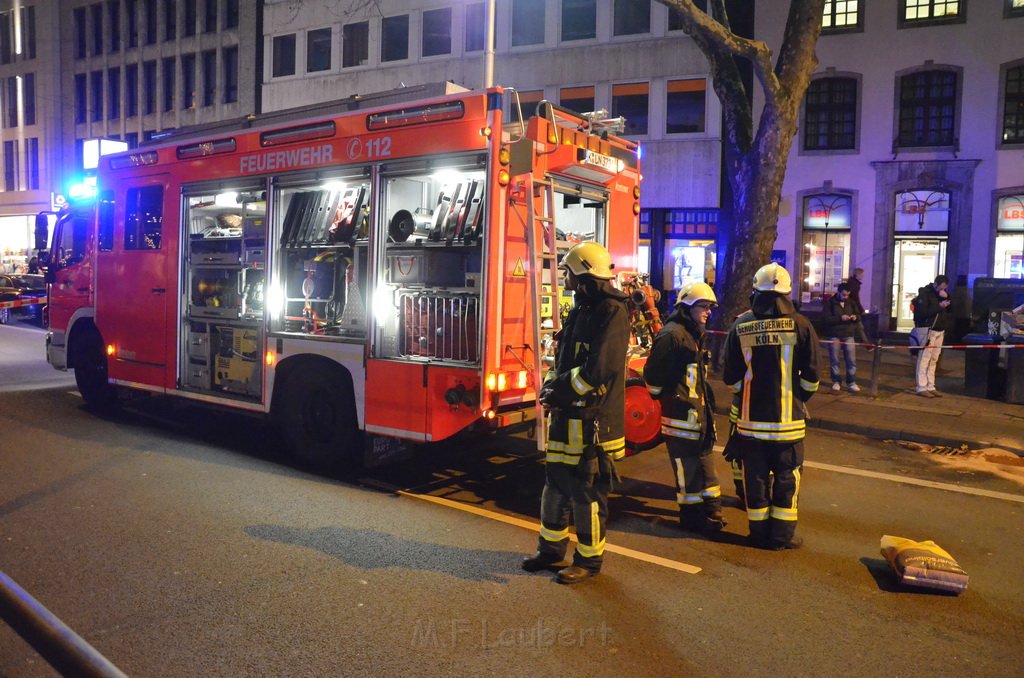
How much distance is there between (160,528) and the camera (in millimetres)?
5621

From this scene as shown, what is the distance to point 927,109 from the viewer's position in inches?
811

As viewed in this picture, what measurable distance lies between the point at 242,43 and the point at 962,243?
2719cm

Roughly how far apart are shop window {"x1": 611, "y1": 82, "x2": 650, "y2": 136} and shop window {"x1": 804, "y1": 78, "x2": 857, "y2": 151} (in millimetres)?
4381

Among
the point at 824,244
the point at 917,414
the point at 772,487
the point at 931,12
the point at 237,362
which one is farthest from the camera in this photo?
the point at 824,244

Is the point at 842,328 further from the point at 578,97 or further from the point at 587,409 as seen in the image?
the point at 578,97

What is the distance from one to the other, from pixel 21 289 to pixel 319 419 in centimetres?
2133

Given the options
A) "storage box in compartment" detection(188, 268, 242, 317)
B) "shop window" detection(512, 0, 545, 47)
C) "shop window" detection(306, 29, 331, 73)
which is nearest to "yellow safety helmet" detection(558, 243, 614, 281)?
"storage box in compartment" detection(188, 268, 242, 317)

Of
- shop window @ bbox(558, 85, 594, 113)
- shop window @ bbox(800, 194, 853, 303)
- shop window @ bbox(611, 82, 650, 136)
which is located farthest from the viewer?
shop window @ bbox(558, 85, 594, 113)

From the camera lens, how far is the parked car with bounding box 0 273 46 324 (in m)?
23.4

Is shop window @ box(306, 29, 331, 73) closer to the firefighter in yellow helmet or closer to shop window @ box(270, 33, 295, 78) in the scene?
shop window @ box(270, 33, 295, 78)

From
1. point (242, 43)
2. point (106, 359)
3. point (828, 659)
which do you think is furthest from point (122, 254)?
point (242, 43)

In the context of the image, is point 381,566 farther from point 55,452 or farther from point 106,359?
point 106,359

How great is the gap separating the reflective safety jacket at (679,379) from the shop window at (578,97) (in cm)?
1951

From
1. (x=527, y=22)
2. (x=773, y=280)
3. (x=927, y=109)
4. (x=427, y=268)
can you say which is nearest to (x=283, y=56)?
(x=527, y=22)
